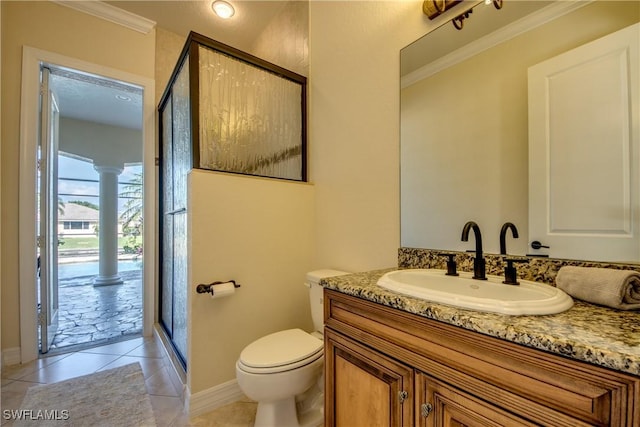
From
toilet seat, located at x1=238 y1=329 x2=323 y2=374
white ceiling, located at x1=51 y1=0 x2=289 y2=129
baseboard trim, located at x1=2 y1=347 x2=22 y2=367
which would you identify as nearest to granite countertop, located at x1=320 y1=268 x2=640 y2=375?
toilet seat, located at x1=238 y1=329 x2=323 y2=374

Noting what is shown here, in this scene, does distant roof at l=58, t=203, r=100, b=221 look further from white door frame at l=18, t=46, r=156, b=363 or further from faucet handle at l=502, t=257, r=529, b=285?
faucet handle at l=502, t=257, r=529, b=285

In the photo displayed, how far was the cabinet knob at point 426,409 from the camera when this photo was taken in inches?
28.9

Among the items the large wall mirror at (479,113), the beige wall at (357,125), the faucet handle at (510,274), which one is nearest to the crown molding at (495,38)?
the large wall mirror at (479,113)

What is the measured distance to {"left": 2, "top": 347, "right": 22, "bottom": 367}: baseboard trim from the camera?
2.03 m

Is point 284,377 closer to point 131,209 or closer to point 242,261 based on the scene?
point 242,261

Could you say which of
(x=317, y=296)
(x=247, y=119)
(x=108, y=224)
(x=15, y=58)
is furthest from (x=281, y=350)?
(x=108, y=224)

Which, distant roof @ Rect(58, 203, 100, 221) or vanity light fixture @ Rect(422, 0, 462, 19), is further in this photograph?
distant roof @ Rect(58, 203, 100, 221)

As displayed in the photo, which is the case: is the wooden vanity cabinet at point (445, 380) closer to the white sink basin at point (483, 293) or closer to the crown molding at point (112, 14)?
the white sink basin at point (483, 293)

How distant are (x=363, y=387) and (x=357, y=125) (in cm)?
138

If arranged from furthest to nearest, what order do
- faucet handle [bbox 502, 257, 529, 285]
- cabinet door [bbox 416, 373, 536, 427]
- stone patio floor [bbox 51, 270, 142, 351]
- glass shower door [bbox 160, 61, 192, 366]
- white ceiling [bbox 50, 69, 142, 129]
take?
white ceiling [bbox 50, 69, 142, 129] → stone patio floor [bbox 51, 270, 142, 351] → glass shower door [bbox 160, 61, 192, 366] → faucet handle [bbox 502, 257, 529, 285] → cabinet door [bbox 416, 373, 536, 427]

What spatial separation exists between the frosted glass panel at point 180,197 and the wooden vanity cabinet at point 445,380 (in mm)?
1126

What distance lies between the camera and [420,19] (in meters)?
1.39

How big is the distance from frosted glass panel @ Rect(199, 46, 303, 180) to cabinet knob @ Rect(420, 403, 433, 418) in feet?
5.05

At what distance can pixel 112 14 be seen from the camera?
2428 mm
